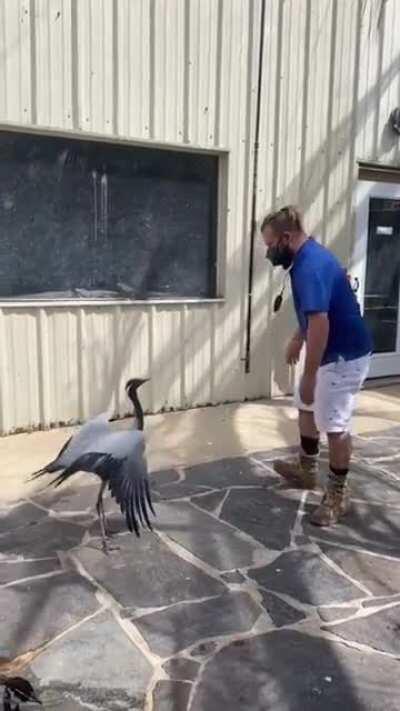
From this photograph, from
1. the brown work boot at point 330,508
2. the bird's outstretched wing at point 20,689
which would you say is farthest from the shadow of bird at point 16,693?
the brown work boot at point 330,508

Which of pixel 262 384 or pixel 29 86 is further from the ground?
pixel 29 86

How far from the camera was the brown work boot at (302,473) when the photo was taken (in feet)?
13.4

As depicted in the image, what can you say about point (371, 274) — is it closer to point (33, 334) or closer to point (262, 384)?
point (262, 384)

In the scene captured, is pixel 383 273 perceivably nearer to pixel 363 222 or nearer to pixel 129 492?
pixel 363 222

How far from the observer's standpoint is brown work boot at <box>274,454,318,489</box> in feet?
13.4

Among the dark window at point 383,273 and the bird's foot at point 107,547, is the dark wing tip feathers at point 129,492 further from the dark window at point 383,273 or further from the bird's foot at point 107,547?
the dark window at point 383,273

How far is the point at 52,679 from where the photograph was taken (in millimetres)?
2314

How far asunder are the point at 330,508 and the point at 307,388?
2.11 feet

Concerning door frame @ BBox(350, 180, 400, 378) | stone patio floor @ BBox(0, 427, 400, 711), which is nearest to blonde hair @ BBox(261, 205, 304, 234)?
stone patio floor @ BBox(0, 427, 400, 711)

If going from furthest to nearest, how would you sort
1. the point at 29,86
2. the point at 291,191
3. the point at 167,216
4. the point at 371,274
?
the point at 371,274 → the point at 291,191 → the point at 167,216 → the point at 29,86

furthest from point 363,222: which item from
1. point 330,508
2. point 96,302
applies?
point 330,508

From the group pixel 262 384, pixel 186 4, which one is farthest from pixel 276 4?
pixel 262 384

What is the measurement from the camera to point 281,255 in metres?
3.55

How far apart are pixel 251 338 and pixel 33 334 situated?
6.37ft
